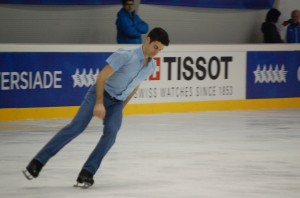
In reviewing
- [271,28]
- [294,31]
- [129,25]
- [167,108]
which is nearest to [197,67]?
[167,108]

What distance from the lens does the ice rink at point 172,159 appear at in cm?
832

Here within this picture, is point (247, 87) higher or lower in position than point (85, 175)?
lower

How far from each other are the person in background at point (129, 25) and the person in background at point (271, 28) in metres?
3.52

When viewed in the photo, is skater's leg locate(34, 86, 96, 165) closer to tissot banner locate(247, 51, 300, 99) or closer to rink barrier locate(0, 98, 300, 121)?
rink barrier locate(0, 98, 300, 121)

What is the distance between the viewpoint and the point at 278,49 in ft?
61.2

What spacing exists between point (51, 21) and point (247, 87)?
416 cm

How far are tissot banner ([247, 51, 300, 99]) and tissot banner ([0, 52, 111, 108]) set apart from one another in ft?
11.8

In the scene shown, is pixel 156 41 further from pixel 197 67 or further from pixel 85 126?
pixel 197 67

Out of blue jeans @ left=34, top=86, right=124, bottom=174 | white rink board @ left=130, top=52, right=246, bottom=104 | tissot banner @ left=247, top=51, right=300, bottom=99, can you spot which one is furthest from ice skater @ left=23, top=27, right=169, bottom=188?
tissot banner @ left=247, top=51, right=300, bottom=99

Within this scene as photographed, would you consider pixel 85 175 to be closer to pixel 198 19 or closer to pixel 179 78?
pixel 179 78

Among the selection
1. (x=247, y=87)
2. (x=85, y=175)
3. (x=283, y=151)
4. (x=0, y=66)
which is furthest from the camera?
(x=247, y=87)

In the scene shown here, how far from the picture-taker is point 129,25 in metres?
17.0

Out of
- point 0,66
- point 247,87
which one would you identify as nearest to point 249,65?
point 247,87

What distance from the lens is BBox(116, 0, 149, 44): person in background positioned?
55.7ft
